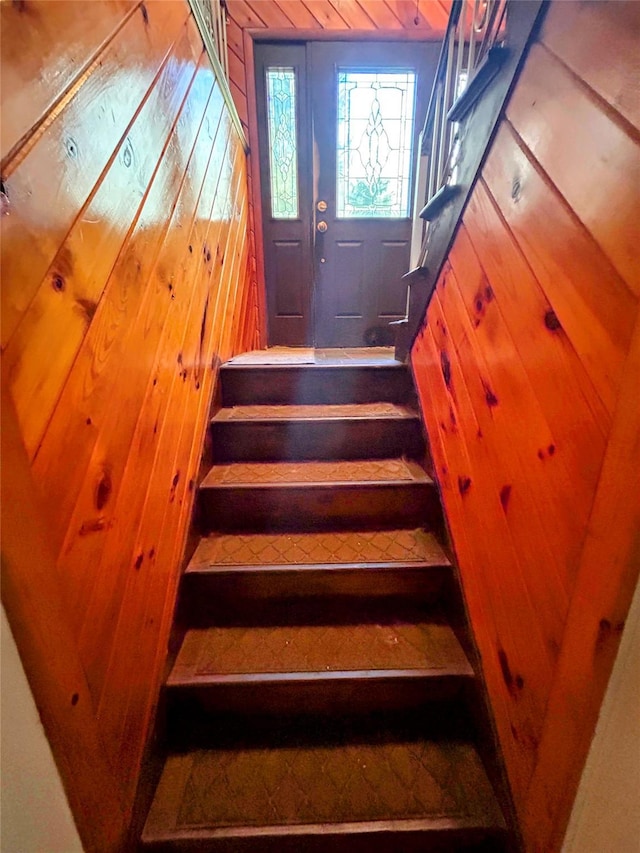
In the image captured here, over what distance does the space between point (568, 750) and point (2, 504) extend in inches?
39.0

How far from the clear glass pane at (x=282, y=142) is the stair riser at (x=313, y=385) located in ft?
6.52

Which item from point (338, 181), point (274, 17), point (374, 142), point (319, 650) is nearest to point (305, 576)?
point (319, 650)

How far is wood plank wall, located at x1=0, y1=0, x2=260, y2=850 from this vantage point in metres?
0.60

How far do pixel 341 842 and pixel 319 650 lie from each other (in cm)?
41

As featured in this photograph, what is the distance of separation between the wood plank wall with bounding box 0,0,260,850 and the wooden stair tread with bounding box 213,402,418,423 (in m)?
0.42

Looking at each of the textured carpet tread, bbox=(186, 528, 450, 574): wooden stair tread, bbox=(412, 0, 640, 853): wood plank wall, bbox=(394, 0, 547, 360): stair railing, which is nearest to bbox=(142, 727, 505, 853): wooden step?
the textured carpet tread

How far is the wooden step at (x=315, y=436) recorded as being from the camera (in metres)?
1.74

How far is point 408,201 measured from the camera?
3.26m

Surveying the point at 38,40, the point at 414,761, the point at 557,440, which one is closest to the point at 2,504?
the point at 38,40

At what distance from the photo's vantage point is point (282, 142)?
318 cm

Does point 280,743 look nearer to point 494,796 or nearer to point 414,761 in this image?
point 414,761

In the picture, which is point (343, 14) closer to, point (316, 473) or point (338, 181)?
point (338, 181)

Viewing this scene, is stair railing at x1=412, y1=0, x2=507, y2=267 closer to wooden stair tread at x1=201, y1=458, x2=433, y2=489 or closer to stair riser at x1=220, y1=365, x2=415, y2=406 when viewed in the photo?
stair riser at x1=220, y1=365, x2=415, y2=406

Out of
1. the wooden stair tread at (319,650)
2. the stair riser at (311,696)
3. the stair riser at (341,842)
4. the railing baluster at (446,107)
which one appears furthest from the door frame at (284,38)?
the stair riser at (341,842)
